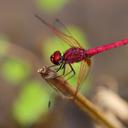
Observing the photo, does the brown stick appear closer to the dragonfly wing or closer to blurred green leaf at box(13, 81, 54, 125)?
the dragonfly wing

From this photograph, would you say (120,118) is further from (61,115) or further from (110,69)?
(110,69)

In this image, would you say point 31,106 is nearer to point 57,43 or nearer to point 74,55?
point 57,43

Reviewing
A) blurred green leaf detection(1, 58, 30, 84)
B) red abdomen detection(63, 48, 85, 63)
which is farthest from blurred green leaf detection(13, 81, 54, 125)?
red abdomen detection(63, 48, 85, 63)

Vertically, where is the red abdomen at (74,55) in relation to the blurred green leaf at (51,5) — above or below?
below

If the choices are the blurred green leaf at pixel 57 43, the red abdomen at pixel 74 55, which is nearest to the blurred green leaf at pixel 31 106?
the blurred green leaf at pixel 57 43

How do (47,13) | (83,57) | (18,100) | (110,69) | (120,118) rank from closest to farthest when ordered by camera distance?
(83,57) < (120,118) < (18,100) < (110,69) < (47,13)

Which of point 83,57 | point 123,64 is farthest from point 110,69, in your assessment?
point 83,57

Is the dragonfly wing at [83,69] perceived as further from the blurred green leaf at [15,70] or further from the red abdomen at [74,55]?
the blurred green leaf at [15,70]
